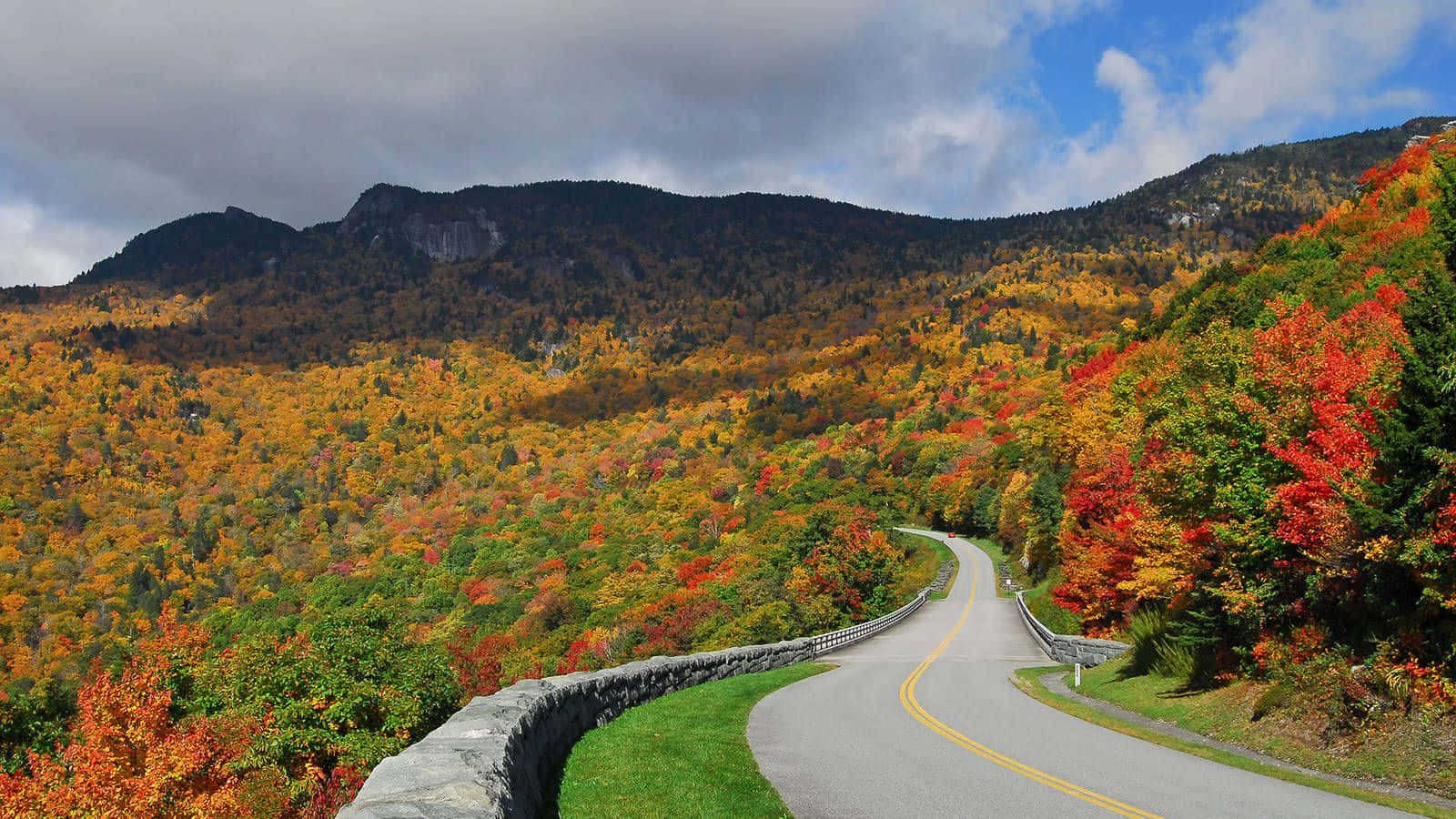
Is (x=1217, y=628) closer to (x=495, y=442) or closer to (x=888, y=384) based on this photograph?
(x=888, y=384)

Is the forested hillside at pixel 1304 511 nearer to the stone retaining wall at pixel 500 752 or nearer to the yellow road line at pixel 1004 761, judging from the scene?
the yellow road line at pixel 1004 761

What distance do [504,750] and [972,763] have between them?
846 cm

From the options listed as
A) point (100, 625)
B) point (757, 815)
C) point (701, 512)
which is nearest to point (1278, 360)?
point (757, 815)

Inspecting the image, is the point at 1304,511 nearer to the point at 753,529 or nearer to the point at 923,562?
the point at 923,562

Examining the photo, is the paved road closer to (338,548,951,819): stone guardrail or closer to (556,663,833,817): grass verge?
(556,663,833,817): grass verge

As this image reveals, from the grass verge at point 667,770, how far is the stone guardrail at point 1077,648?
1582 cm

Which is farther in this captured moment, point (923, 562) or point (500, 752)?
point (923, 562)

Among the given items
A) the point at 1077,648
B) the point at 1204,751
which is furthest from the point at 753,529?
the point at 1204,751

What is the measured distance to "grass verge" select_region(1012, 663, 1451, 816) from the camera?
10469 mm

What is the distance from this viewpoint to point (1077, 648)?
97.8ft

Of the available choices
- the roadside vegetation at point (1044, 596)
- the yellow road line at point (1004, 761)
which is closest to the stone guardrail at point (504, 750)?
the yellow road line at point (1004, 761)

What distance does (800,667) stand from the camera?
96.6 ft

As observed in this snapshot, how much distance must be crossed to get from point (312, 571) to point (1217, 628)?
129 meters

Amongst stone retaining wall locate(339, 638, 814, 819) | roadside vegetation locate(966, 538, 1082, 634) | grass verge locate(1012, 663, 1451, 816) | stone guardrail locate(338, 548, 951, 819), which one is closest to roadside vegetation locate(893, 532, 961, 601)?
roadside vegetation locate(966, 538, 1082, 634)
